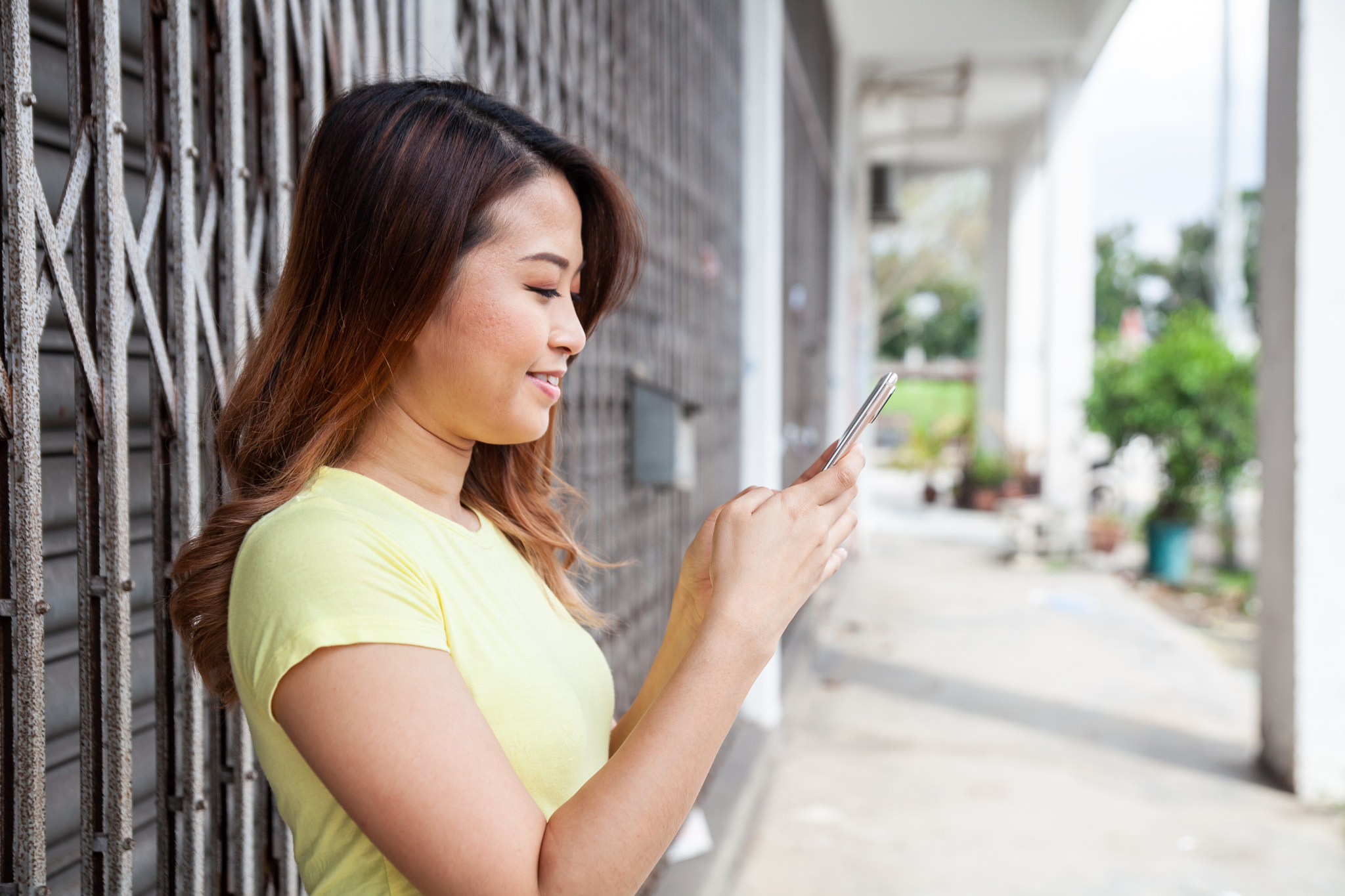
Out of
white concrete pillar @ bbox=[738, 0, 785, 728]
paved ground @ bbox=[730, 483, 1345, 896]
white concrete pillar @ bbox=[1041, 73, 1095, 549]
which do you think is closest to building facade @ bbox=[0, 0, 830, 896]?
paved ground @ bbox=[730, 483, 1345, 896]

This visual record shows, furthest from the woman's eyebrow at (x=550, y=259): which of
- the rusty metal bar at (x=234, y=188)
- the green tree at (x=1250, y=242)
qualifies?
the green tree at (x=1250, y=242)

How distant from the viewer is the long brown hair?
913mm

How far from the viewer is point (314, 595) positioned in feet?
2.55

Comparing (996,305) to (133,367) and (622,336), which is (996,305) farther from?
(133,367)

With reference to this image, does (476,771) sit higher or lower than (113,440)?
lower

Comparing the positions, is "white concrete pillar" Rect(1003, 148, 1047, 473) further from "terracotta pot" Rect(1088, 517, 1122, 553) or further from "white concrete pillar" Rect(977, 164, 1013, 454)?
"terracotta pot" Rect(1088, 517, 1122, 553)

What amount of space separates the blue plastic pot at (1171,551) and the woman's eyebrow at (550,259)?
27.7ft

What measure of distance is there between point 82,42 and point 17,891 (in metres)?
0.88

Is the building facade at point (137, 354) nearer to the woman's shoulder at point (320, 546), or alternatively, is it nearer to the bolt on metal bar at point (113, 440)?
the bolt on metal bar at point (113, 440)

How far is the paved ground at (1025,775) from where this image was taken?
3227 mm

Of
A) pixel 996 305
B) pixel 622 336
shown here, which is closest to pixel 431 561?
pixel 622 336

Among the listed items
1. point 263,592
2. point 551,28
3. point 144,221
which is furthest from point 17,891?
point 551,28

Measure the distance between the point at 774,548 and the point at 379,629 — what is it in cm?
37

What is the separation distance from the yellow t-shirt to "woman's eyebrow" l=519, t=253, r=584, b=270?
269 millimetres
